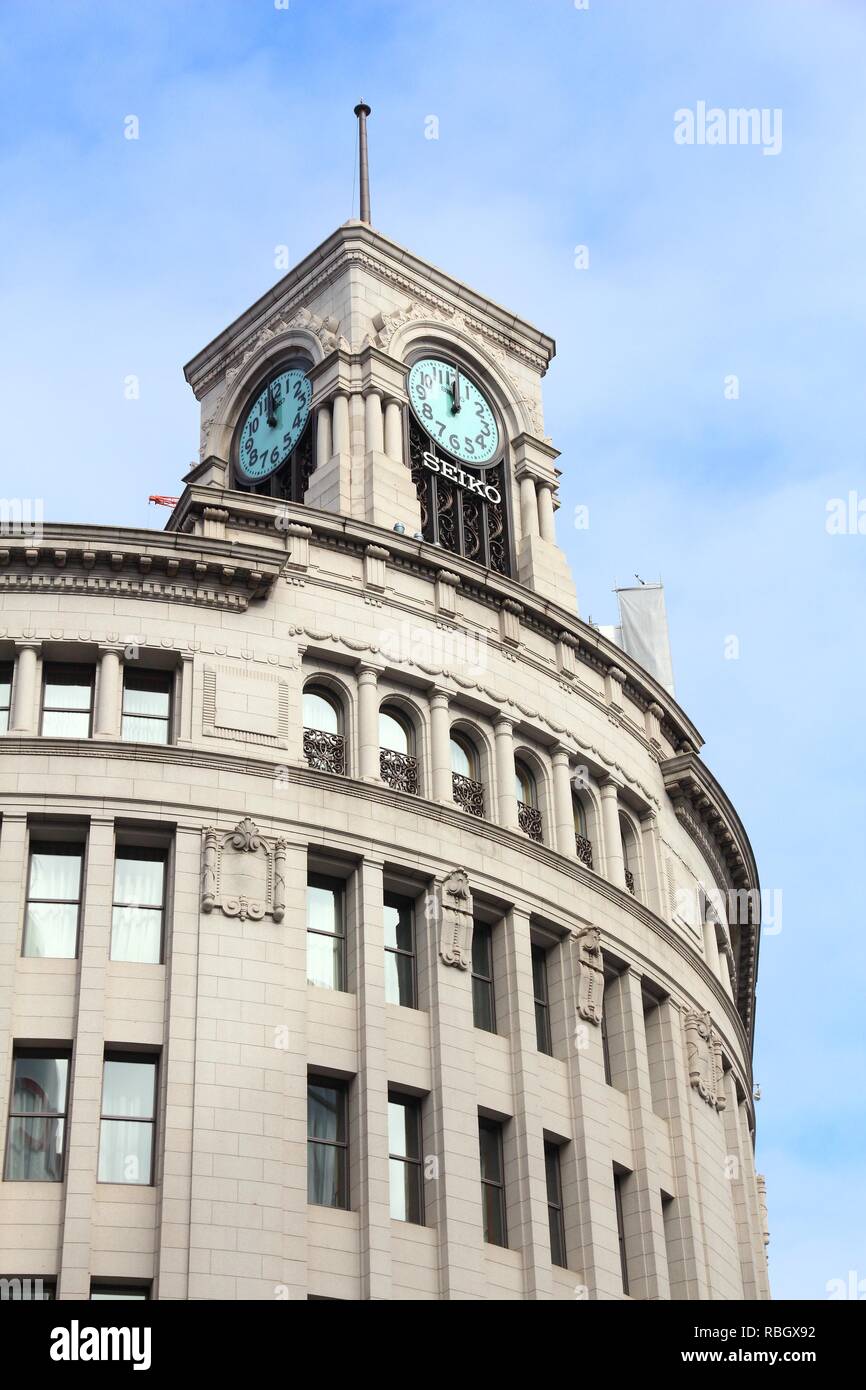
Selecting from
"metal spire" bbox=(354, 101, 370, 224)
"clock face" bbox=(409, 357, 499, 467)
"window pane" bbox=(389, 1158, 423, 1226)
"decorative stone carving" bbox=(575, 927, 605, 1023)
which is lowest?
"window pane" bbox=(389, 1158, 423, 1226)

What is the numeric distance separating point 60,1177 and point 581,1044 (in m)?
12.0

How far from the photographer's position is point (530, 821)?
44.4 metres

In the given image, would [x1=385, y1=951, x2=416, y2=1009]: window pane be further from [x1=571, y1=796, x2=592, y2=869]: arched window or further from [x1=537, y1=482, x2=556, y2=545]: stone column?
[x1=537, y1=482, x2=556, y2=545]: stone column

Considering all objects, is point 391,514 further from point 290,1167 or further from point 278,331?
point 290,1167

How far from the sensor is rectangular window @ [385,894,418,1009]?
131 ft

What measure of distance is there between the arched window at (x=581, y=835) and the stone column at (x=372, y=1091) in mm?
6735

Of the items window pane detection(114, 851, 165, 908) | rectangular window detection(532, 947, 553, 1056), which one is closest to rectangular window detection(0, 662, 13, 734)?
window pane detection(114, 851, 165, 908)

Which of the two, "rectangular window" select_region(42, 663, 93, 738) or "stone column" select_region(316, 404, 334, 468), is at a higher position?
"stone column" select_region(316, 404, 334, 468)

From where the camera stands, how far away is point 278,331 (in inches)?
2211

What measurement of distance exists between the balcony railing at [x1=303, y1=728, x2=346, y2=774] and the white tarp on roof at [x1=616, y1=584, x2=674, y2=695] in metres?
19.3

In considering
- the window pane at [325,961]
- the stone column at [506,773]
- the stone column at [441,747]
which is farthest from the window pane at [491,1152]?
the stone column at [441,747]

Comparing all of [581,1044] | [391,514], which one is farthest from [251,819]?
[391,514]

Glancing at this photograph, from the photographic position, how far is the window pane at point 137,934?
37.5 metres

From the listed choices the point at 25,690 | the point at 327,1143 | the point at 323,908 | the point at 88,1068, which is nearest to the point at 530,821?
the point at 323,908
